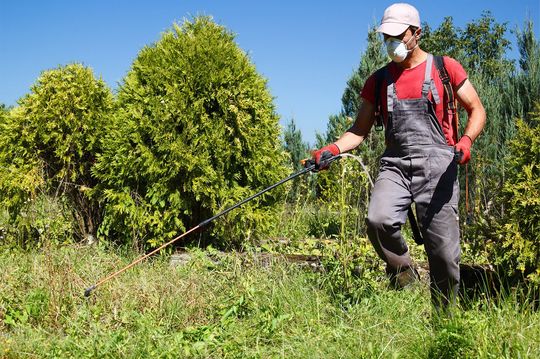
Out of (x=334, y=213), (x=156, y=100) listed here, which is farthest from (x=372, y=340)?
(x=334, y=213)

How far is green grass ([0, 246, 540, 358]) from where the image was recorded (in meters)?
3.09

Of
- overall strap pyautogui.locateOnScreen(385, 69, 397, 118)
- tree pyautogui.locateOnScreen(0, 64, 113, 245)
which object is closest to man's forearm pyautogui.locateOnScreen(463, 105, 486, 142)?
overall strap pyautogui.locateOnScreen(385, 69, 397, 118)

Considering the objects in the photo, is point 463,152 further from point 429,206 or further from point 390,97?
point 390,97

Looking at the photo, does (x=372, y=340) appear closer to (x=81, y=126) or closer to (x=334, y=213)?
(x=81, y=126)

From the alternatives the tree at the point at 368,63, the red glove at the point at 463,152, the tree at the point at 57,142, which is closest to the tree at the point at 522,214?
the red glove at the point at 463,152

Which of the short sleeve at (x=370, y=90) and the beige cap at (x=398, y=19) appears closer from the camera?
the beige cap at (x=398, y=19)

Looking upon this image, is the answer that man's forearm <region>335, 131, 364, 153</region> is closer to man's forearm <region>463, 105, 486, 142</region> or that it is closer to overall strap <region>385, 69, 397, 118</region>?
overall strap <region>385, 69, 397, 118</region>

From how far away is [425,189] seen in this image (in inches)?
152

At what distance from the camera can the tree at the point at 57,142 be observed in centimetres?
598

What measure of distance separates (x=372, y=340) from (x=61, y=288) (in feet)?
6.71

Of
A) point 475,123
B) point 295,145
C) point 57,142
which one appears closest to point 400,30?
point 475,123

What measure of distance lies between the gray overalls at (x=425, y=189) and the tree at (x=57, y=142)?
10.5ft

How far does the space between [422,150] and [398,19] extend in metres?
0.83

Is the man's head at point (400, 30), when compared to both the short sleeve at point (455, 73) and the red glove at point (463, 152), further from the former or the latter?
the red glove at point (463, 152)
